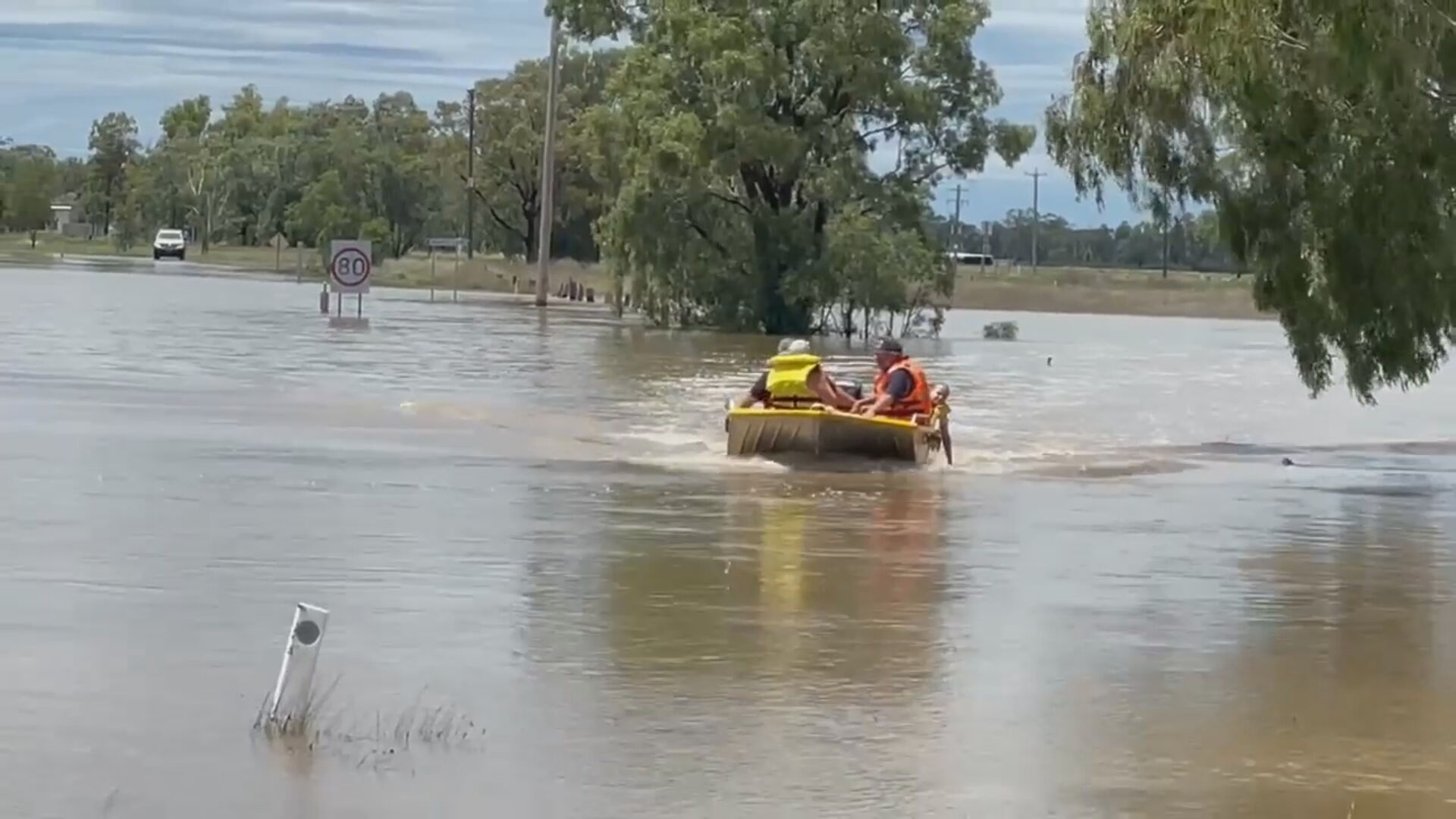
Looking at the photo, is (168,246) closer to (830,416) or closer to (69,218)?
(69,218)

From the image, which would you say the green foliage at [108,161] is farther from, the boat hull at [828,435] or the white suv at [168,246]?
the boat hull at [828,435]

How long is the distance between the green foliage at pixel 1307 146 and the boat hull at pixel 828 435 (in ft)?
10.2

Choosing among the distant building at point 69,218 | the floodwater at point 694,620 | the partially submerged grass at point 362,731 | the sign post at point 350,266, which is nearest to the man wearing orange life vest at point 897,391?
the floodwater at point 694,620

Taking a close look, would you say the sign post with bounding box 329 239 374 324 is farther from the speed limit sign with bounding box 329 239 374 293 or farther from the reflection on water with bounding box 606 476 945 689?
the reflection on water with bounding box 606 476 945 689

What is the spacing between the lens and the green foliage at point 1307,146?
1673 cm

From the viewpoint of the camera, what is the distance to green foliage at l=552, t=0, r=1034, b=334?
6228 centimetres

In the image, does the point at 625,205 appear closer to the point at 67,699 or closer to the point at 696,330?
the point at 696,330

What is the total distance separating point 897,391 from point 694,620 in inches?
444

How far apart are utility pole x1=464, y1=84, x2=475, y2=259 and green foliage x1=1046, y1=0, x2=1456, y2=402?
91486mm

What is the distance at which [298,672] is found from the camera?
406 inches

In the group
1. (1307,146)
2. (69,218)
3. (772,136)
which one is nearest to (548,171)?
(772,136)

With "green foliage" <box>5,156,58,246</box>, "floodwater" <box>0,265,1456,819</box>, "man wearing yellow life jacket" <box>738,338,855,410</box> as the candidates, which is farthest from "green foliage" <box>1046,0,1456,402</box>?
"green foliage" <box>5,156,58,246</box>

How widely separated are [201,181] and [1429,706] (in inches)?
5881

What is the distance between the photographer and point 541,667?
39.5ft
